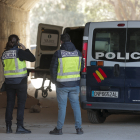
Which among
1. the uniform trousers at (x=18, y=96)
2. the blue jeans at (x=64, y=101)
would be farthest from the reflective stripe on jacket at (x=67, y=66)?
the uniform trousers at (x=18, y=96)

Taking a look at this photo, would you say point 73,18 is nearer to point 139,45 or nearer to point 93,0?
point 93,0

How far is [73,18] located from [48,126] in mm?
64057

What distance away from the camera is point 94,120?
7.51m

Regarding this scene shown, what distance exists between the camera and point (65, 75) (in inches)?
238

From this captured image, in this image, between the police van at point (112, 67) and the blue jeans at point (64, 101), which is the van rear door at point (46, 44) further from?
the blue jeans at point (64, 101)

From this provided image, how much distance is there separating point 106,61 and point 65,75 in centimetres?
110

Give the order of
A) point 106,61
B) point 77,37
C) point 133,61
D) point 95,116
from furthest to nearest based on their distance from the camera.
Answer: point 77,37 → point 95,116 → point 106,61 → point 133,61

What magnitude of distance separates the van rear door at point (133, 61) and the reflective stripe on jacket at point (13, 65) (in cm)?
184

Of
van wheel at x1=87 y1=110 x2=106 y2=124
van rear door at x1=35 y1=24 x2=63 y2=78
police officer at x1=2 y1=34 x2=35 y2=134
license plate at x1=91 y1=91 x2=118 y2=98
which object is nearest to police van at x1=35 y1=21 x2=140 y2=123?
license plate at x1=91 y1=91 x2=118 y2=98

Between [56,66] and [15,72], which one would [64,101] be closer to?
[56,66]

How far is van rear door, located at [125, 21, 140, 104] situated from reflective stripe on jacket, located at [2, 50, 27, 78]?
72.6 inches

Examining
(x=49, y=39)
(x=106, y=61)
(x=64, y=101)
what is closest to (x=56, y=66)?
(x=64, y=101)

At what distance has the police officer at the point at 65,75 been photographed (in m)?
6.02

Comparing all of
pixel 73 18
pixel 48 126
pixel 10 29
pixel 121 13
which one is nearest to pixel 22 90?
pixel 48 126
